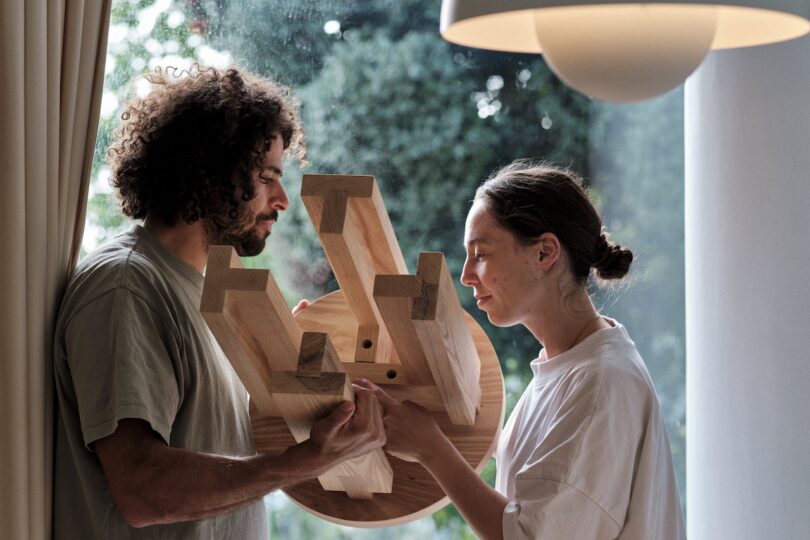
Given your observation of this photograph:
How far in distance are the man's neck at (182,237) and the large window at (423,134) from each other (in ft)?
3.57

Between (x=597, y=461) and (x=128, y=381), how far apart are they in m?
0.73

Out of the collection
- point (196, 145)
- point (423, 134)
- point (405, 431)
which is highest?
point (423, 134)

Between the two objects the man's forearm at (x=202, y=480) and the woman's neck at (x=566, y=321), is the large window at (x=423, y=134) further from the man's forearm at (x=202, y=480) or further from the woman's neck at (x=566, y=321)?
the man's forearm at (x=202, y=480)

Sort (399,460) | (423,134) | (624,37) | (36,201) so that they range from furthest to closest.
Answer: (423,134) → (399,460) → (36,201) → (624,37)

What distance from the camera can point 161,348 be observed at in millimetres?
1620

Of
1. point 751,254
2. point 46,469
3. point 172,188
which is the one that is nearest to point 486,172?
point 751,254

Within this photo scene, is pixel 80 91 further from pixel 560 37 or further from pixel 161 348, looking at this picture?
pixel 560 37

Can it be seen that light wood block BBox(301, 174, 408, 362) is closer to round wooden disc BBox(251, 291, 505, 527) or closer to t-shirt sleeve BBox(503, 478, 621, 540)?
round wooden disc BBox(251, 291, 505, 527)

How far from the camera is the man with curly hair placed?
1533 mm

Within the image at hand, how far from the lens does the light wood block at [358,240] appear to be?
58.9 inches

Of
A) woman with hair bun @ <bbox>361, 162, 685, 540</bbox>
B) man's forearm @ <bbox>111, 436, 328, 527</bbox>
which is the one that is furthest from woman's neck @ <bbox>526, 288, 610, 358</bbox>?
man's forearm @ <bbox>111, 436, 328, 527</bbox>

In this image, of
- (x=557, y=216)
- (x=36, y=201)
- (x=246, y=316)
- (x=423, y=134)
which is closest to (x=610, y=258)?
(x=557, y=216)

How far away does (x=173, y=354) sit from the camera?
1.65 m

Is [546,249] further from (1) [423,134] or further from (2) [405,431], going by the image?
(1) [423,134]
